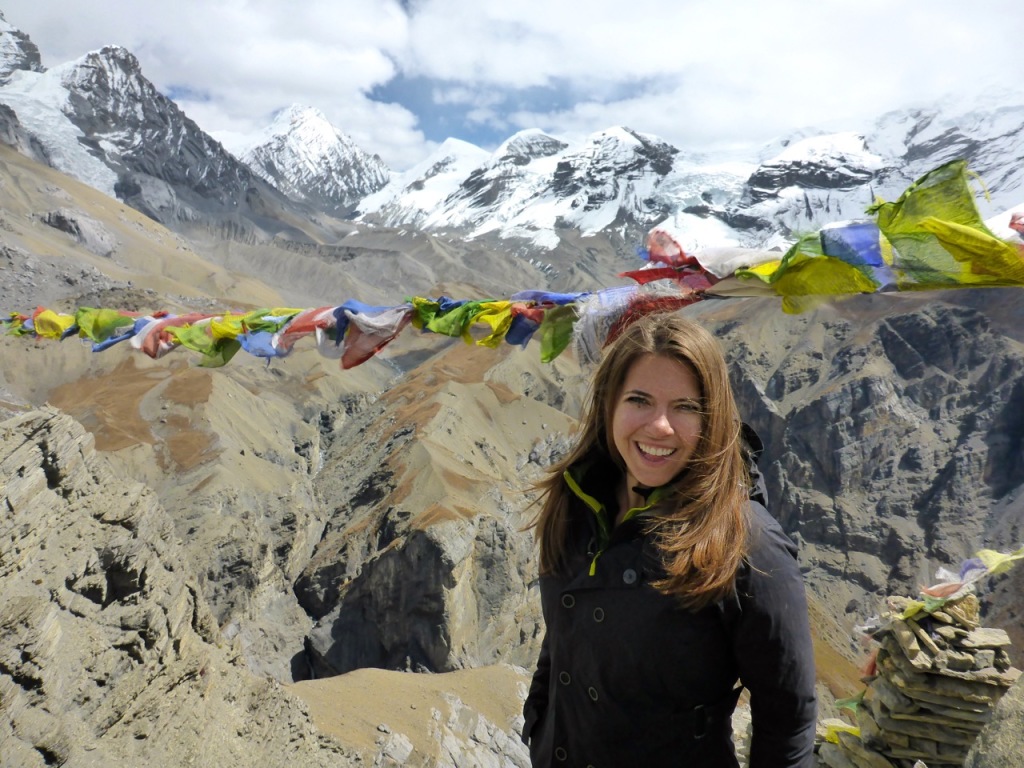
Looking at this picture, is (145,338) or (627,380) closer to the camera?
(627,380)

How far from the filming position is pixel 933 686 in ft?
15.8

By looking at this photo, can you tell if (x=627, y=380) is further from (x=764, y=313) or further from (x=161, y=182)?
(x=161, y=182)

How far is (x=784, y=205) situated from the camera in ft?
472

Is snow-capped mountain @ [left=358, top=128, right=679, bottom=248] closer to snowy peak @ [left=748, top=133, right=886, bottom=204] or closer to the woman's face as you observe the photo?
snowy peak @ [left=748, top=133, right=886, bottom=204]

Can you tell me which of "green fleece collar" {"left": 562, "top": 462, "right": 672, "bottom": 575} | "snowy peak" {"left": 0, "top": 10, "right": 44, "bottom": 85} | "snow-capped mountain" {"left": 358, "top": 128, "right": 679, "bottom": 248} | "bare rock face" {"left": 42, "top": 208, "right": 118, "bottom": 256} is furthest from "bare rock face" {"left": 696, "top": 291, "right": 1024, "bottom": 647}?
"snowy peak" {"left": 0, "top": 10, "right": 44, "bottom": 85}

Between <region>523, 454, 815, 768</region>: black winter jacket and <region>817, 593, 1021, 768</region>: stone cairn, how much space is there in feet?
12.7

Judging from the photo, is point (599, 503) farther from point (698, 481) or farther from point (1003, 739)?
point (1003, 739)

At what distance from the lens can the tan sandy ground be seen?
8.38 meters

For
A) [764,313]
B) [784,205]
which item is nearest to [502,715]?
[764,313]

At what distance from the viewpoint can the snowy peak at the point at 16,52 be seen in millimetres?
102438

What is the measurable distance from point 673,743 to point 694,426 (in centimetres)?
89

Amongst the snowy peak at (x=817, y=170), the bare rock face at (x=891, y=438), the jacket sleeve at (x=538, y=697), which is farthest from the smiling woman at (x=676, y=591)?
the snowy peak at (x=817, y=170)

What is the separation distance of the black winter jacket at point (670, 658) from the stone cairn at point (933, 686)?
388cm

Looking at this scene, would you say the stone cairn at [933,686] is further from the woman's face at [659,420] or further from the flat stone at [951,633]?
the woman's face at [659,420]
